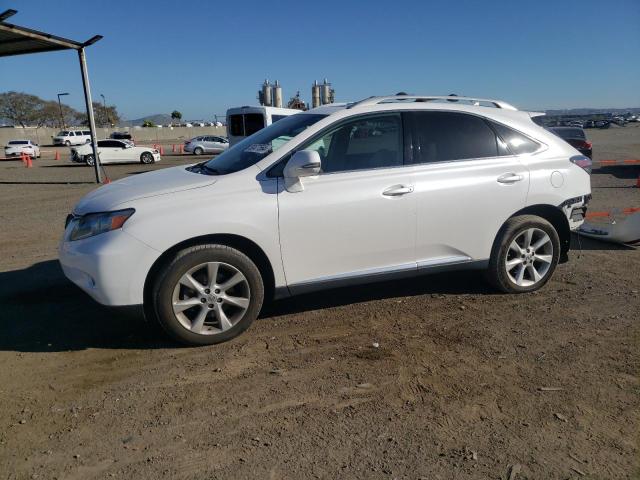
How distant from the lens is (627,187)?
12289 millimetres

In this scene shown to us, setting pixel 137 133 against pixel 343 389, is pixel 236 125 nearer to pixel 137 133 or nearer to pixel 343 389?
pixel 343 389

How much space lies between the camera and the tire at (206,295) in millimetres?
3535

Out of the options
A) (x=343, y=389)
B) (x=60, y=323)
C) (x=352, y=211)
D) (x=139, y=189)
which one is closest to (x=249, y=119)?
(x=60, y=323)

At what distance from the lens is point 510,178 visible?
4.44 meters

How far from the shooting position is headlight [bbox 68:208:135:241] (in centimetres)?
350

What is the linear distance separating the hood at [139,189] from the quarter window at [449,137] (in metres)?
1.77

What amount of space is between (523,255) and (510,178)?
2.43 feet

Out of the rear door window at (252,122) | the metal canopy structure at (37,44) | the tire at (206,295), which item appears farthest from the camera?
the rear door window at (252,122)

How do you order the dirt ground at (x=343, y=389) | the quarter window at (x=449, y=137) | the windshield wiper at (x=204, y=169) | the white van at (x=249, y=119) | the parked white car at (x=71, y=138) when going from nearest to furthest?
the dirt ground at (x=343, y=389) → the windshield wiper at (x=204, y=169) → the quarter window at (x=449, y=137) → the white van at (x=249, y=119) → the parked white car at (x=71, y=138)

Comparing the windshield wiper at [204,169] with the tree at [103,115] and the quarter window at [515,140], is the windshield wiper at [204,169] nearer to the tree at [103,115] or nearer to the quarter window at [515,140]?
the quarter window at [515,140]

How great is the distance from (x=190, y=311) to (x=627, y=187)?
12211mm

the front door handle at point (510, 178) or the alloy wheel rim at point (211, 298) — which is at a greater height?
the front door handle at point (510, 178)

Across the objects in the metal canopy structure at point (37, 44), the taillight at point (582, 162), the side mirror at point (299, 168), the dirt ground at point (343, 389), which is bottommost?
the dirt ground at point (343, 389)

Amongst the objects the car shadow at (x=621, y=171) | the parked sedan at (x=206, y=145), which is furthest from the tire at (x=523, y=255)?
the parked sedan at (x=206, y=145)
